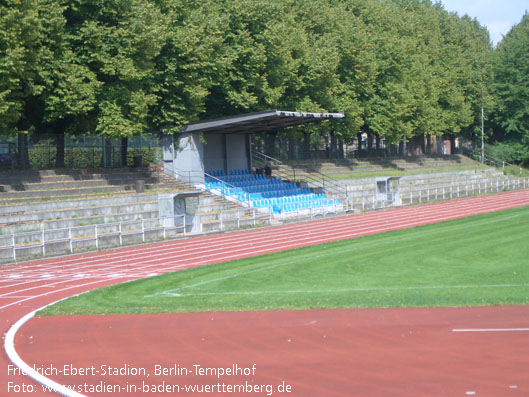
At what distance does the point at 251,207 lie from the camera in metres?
37.9

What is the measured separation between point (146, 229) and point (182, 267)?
835 centimetres

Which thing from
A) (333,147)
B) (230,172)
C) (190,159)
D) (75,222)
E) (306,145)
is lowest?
(75,222)

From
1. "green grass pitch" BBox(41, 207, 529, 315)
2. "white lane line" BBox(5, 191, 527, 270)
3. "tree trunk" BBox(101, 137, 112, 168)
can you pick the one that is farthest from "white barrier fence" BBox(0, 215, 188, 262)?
"tree trunk" BBox(101, 137, 112, 168)

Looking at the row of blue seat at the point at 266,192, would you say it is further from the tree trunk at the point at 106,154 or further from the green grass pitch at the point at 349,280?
the green grass pitch at the point at 349,280

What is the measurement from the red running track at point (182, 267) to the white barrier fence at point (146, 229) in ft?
3.25

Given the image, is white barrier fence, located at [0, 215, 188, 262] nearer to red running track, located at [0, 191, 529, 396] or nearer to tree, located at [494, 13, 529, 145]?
red running track, located at [0, 191, 529, 396]

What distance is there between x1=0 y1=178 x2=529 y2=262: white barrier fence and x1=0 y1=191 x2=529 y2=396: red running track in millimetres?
991

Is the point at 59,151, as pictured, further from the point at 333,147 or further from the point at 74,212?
the point at 333,147

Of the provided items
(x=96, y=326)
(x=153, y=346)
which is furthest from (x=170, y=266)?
(x=153, y=346)

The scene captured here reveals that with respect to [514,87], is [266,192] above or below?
below

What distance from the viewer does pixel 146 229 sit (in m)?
30.4

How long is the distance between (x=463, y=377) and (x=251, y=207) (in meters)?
29.4

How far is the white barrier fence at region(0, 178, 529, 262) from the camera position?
2570 cm

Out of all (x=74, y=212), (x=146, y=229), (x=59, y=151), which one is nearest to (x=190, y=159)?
(x=59, y=151)
